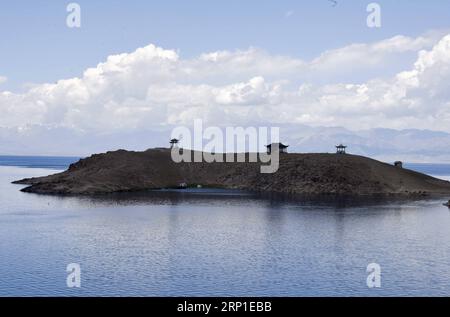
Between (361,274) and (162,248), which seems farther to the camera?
(162,248)

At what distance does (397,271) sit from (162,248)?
3486 cm

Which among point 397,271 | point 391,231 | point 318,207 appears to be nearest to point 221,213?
point 318,207

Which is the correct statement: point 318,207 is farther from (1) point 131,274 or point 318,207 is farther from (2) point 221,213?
(1) point 131,274

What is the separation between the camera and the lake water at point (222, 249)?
6009 cm

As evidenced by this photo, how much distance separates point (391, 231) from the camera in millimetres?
103688

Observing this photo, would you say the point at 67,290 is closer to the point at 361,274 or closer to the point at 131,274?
the point at 131,274

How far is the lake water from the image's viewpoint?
197 ft

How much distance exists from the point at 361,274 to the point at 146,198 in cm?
11597

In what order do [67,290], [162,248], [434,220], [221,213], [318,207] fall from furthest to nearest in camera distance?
[318,207] → [221,213] → [434,220] → [162,248] → [67,290]

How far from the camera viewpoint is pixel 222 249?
82.5 meters

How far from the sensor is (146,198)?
17462 centimetres
